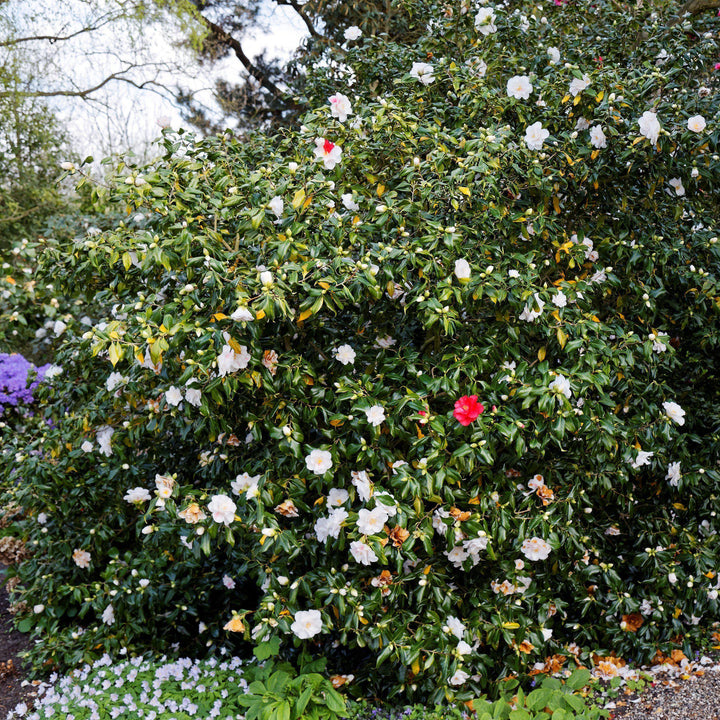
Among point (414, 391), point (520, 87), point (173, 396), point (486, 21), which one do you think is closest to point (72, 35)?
point (486, 21)

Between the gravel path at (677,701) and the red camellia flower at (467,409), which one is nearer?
the red camellia flower at (467,409)

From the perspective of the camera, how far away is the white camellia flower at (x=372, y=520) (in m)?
1.96

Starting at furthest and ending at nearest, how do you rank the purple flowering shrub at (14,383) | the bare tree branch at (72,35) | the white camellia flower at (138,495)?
1. the bare tree branch at (72,35)
2. the purple flowering shrub at (14,383)
3. the white camellia flower at (138,495)

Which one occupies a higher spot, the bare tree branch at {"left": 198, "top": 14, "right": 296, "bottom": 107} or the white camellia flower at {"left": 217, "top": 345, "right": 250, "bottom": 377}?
the bare tree branch at {"left": 198, "top": 14, "right": 296, "bottom": 107}

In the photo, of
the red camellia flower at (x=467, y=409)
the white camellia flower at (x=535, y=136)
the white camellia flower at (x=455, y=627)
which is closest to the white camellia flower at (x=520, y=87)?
the white camellia flower at (x=535, y=136)

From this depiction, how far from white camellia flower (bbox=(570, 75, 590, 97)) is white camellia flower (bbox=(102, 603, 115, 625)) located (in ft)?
8.92

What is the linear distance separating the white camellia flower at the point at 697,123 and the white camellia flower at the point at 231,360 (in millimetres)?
1806

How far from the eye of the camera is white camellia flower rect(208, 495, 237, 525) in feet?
6.63

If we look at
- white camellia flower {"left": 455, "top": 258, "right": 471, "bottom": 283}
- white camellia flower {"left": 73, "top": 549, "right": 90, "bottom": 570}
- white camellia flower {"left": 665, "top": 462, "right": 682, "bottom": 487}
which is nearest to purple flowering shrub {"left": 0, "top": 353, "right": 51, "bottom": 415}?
white camellia flower {"left": 73, "top": 549, "right": 90, "bottom": 570}

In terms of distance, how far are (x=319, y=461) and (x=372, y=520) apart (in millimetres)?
247

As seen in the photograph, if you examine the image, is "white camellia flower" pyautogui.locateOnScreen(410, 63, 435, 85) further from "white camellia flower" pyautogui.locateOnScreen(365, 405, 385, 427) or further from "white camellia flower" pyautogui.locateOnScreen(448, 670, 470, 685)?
"white camellia flower" pyautogui.locateOnScreen(448, 670, 470, 685)

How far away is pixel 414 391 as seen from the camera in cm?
219

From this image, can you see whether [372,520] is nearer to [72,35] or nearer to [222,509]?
[222,509]

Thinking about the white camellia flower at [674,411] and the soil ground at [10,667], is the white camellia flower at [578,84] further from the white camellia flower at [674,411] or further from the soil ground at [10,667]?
the soil ground at [10,667]
